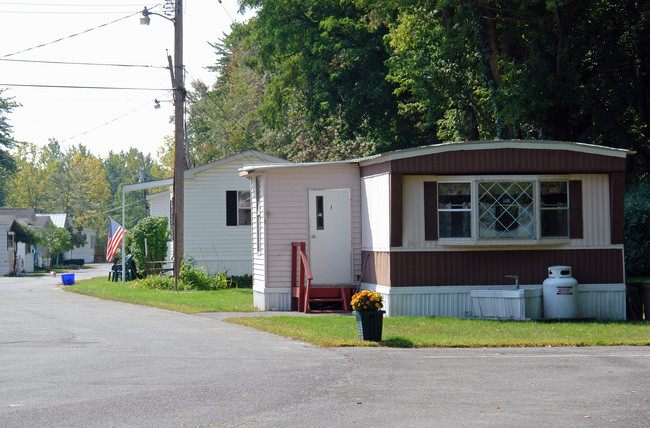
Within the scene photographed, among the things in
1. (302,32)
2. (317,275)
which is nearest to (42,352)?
(317,275)

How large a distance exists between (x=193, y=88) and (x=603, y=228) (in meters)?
57.8

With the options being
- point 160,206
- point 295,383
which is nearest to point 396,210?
point 295,383

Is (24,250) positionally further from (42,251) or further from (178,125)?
(178,125)

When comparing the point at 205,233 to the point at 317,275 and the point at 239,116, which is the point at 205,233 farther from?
the point at 239,116

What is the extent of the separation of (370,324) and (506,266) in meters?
5.16

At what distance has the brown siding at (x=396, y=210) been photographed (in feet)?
55.0

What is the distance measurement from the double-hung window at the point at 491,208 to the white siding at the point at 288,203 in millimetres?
2458

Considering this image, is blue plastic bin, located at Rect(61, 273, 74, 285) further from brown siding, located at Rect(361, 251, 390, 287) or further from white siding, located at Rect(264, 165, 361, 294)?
brown siding, located at Rect(361, 251, 390, 287)

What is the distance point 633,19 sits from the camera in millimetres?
25359

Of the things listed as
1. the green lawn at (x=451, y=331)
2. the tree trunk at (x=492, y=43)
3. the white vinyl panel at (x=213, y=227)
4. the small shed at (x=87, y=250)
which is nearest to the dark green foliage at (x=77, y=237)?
the small shed at (x=87, y=250)

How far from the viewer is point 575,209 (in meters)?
17.3

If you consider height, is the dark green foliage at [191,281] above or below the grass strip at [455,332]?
above

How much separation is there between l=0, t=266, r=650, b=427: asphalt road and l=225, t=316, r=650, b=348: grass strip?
53cm

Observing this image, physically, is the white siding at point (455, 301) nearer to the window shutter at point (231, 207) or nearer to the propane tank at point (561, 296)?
the propane tank at point (561, 296)
